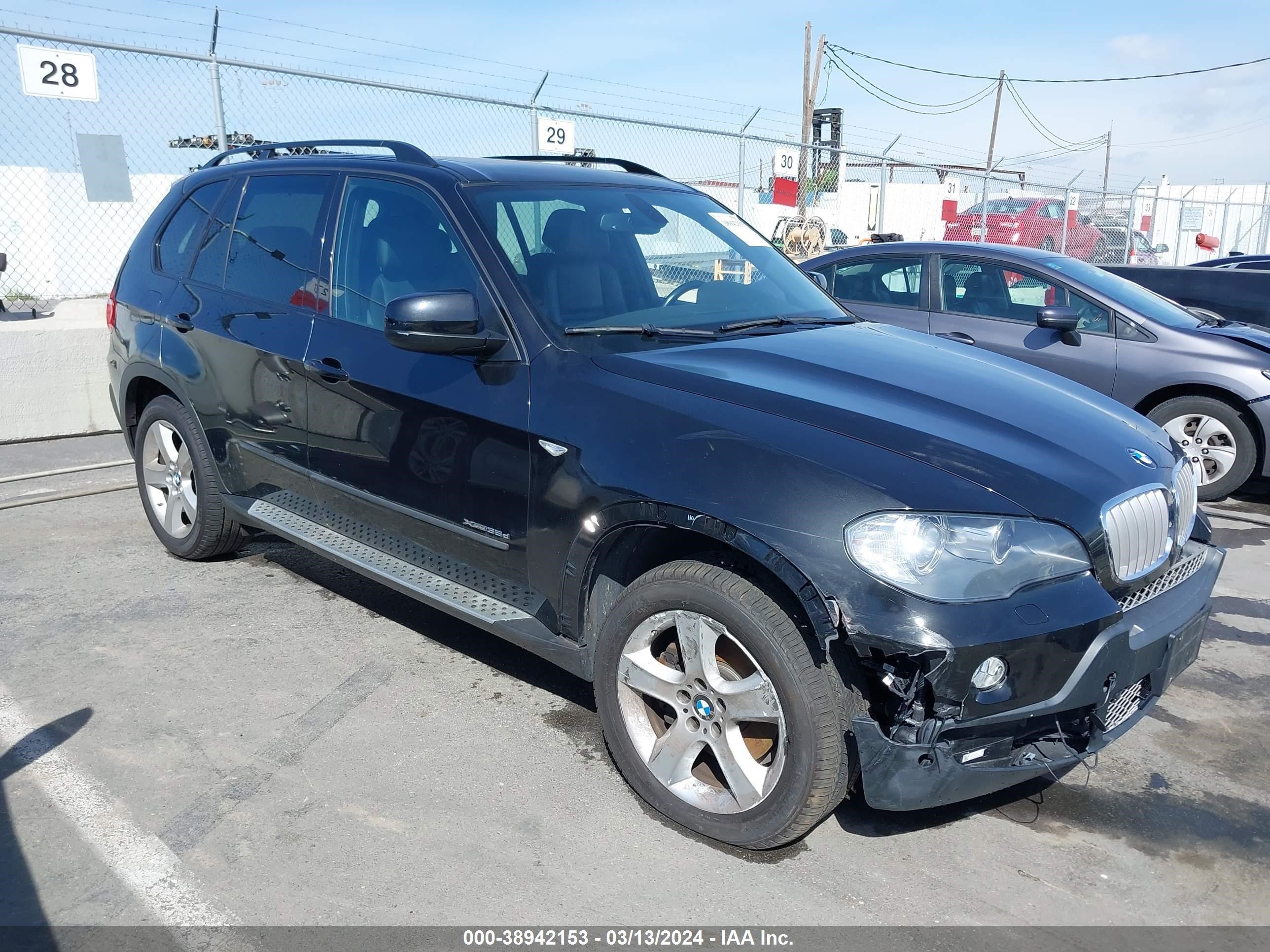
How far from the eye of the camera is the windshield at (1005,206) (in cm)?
1955

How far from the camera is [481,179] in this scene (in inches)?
148

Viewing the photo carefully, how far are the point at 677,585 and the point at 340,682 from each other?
1731mm

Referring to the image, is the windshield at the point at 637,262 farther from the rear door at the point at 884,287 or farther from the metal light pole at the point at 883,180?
the metal light pole at the point at 883,180

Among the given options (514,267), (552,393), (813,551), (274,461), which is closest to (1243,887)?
(813,551)

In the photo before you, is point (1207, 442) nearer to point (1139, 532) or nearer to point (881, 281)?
point (881, 281)

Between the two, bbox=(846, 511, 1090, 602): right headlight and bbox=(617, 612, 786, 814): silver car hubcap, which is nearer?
bbox=(846, 511, 1090, 602): right headlight

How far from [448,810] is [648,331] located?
1644 millimetres

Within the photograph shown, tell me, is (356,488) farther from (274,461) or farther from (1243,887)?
(1243,887)

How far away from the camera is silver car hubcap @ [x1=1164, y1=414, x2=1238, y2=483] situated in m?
6.75

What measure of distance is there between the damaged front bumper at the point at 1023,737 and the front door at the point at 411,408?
1.34m

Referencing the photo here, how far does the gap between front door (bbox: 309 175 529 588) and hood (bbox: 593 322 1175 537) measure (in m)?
0.45

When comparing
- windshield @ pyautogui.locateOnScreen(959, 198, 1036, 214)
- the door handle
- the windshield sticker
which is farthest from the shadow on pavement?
windshield @ pyautogui.locateOnScreen(959, 198, 1036, 214)

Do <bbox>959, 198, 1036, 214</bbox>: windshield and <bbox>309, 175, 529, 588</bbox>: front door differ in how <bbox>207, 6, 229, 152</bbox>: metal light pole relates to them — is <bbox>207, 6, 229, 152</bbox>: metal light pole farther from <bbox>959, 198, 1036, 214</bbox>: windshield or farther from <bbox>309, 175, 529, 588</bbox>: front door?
<bbox>959, 198, 1036, 214</bbox>: windshield

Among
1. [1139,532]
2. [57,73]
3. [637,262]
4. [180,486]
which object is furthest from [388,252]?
[57,73]
